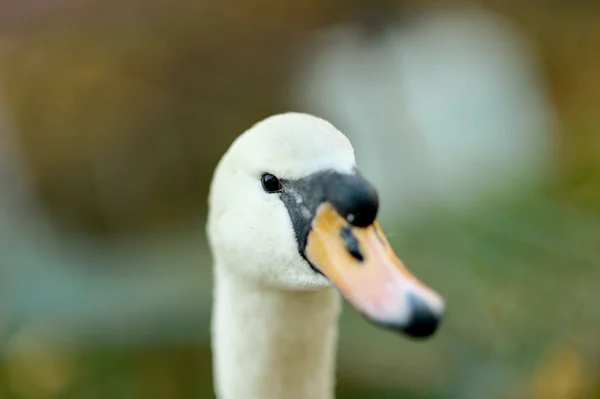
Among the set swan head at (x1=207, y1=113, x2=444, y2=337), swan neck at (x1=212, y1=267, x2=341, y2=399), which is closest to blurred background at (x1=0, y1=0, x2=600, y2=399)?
swan neck at (x1=212, y1=267, x2=341, y2=399)

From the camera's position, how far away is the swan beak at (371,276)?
45cm

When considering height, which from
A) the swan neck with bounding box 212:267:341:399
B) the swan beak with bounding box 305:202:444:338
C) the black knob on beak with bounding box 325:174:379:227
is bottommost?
the swan neck with bounding box 212:267:341:399

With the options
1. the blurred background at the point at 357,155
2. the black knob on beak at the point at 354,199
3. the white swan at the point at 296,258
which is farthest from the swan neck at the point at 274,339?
the blurred background at the point at 357,155

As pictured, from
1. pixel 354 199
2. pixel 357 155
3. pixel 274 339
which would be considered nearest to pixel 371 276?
pixel 354 199

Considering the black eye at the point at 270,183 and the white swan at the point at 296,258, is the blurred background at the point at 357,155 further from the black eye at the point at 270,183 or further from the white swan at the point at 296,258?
the black eye at the point at 270,183

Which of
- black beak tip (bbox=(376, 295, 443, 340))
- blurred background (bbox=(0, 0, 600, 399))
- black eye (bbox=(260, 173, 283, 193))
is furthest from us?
blurred background (bbox=(0, 0, 600, 399))

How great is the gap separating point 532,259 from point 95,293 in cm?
83

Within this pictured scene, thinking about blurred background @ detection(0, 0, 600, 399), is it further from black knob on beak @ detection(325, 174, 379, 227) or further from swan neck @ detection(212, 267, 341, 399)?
black knob on beak @ detection(325, 174, 379, 227)

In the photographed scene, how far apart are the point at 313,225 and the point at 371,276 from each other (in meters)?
0.06

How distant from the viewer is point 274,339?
0.63m

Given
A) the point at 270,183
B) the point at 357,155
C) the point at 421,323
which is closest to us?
the point at 421,323

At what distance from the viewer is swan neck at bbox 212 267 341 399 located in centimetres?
60

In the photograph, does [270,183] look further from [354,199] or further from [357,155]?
[357,155]

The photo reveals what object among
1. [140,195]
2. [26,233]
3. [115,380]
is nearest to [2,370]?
[115,380]
